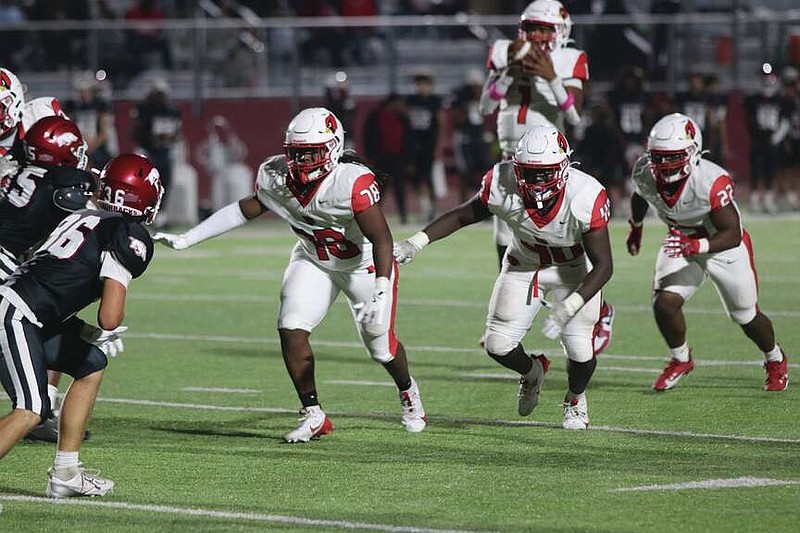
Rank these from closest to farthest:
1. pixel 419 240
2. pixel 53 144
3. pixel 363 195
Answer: pixel 363 195 < pixel 53 144 < pixel 419 240

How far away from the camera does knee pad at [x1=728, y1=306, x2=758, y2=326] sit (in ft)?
25.0

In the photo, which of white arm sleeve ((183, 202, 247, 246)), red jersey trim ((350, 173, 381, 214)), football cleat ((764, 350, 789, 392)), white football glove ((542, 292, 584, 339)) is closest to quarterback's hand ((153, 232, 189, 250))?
white arm sleeve ((183, 202, 247, 246))

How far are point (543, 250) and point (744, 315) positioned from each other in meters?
1.34

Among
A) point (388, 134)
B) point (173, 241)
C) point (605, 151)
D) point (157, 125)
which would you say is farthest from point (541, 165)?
→ point (605, 151)

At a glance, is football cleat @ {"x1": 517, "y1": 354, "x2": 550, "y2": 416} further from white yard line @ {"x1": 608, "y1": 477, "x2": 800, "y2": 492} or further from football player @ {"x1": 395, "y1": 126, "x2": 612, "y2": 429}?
white yard line @ {"x1": 608, "y1": 477, "x2": 800, "y2": 492}

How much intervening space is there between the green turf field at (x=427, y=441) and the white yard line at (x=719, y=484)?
19mm

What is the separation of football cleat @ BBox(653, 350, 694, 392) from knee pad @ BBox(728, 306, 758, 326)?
33cm

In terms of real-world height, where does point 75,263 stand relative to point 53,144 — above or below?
below

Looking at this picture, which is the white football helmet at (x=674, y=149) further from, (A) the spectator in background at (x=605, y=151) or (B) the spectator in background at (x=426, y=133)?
(B) the spectator in background at (x=426, y=133)

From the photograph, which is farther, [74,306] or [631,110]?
[631,110]

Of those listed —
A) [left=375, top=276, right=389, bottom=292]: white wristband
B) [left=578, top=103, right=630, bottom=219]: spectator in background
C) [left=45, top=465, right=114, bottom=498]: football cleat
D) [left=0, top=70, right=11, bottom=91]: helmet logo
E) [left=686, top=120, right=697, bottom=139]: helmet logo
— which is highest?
[left=0, top=70, right=11, bottom=91]: helmet logo

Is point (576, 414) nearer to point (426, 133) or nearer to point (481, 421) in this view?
point (481, 421)

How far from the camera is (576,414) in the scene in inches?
266

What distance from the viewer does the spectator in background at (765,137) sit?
18.2m
